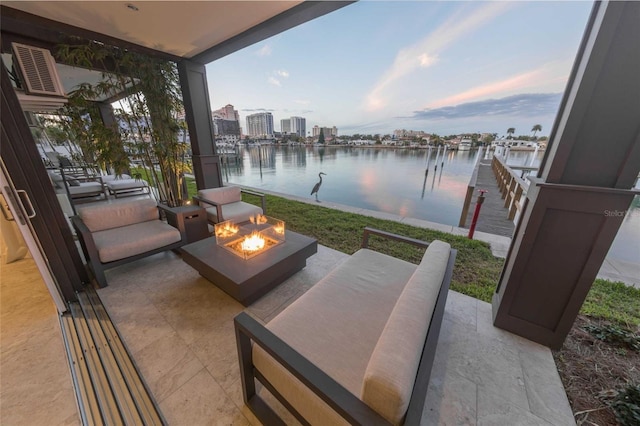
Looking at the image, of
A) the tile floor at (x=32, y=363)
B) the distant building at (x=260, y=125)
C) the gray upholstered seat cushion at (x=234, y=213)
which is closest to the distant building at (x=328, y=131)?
the distant building at (x=260, y=125)

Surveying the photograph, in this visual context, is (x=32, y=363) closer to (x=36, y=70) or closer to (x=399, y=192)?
(x=36, y=70)

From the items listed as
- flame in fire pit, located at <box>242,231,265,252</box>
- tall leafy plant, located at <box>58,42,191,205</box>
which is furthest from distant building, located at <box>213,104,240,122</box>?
flame in fire pit, located at <box>242,231,265,252</box>

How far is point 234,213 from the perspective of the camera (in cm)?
314

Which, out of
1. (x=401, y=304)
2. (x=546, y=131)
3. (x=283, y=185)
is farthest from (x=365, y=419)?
(x=283, y=185)

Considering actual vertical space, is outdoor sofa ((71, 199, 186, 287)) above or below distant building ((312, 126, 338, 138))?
below

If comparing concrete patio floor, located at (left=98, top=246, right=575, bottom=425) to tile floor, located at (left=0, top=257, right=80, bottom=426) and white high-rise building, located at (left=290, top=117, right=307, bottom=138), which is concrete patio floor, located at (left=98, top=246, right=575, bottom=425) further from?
white high-rise building, located at (left=290, top=117, right=307, bottom=138)

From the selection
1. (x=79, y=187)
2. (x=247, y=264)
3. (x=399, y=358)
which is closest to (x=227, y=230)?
(x=247, y=264)

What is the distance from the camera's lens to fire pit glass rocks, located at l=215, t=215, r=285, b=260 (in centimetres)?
217

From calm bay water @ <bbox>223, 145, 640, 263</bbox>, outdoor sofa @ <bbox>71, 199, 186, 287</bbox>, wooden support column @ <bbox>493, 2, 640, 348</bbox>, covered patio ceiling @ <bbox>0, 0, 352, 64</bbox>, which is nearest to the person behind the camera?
wooden support column @ <bbox>493, 2, 640, 348</bbox>

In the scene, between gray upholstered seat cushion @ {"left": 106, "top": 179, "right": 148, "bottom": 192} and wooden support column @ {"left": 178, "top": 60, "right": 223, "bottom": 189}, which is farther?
gray upholstered seat cushion @ {"left": 106, "top": 179, "right": 148, "bottom": 192}

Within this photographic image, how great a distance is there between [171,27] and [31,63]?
1.64 meters

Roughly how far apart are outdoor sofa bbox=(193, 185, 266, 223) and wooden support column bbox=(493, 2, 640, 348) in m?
3.03

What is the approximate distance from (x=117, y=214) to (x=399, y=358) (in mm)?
3310

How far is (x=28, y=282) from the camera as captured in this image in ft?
7.30
